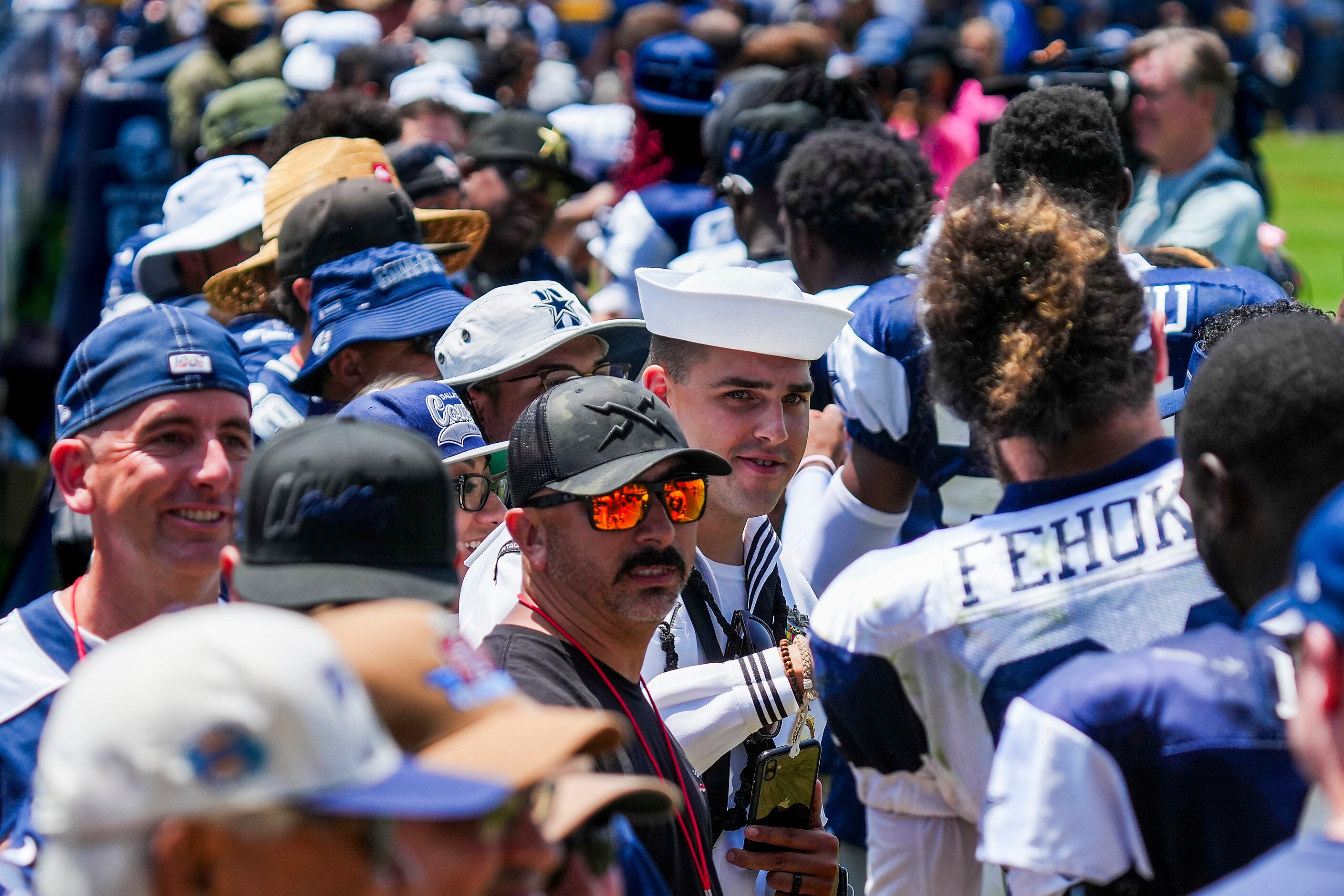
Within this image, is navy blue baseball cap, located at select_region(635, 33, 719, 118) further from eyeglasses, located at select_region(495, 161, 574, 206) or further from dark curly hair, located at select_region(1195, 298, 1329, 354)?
dark curly hair, located at select_region(1195, 298, 1329, 354)

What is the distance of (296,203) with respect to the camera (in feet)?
14.9

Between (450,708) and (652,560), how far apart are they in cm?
124

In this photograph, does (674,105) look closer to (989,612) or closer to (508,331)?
(508,331)

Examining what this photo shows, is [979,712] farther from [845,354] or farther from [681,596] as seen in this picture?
[845,354]

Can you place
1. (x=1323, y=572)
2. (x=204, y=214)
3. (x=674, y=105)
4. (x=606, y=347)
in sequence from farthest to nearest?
(x=674, y=105) → (x=204, y=214) → (x=606, y=347) → (x=1323, y=572)

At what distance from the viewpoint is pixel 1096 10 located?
23328 mm

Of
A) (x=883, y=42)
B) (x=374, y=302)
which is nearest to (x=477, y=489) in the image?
(x=374, y=302)

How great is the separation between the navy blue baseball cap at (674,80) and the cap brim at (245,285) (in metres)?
3.86

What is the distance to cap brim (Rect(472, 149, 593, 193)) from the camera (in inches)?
259

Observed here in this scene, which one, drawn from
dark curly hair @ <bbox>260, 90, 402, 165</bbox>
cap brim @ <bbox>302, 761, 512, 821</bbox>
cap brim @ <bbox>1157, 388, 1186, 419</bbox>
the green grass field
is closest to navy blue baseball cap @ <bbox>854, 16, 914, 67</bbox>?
the green grass field

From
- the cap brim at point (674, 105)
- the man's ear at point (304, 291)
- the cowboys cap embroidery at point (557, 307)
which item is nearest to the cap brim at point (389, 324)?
the man's ear at point (304, 291)

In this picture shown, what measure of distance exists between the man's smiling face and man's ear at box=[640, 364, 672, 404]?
0.08 feet

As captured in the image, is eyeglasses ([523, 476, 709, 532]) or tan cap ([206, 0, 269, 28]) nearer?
eyeglasses ([523, 476, 709, 532])

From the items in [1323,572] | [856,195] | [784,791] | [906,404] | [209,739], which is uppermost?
[1323,572]
